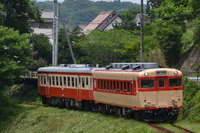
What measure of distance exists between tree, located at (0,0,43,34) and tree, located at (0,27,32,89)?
7.93m

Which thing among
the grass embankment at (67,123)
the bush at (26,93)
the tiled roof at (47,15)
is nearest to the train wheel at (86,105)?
the grass embankment at (67,123)

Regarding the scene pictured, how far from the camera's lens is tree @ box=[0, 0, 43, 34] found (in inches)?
1539

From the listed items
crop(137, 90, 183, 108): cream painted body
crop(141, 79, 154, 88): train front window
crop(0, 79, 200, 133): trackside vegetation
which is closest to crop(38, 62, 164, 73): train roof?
crop(141, 79, 154, 88): train front window

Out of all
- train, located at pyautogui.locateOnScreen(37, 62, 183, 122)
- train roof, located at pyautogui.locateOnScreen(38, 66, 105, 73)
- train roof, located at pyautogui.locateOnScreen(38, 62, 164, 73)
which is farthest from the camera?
train roof, located at pyautogui.locateOnScreen(38, 66, 105, 73)

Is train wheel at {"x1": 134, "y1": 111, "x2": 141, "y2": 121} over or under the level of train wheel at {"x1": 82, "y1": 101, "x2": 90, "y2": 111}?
over

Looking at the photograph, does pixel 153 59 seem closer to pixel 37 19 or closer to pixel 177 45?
pixel 177 45

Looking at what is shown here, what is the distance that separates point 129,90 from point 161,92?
1.58 metres

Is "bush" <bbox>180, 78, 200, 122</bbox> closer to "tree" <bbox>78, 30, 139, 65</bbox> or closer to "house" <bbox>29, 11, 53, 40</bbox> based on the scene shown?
"tree" <bbox>78, 30, 139, 65</bbox>

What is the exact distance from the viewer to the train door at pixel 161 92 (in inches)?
773

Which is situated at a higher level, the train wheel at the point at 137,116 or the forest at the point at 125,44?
the forest at the point at 125,44

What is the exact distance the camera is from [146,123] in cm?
1927

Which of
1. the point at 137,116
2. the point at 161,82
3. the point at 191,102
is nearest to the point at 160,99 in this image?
the point at 161,82

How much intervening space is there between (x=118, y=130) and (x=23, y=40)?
15.4 metres

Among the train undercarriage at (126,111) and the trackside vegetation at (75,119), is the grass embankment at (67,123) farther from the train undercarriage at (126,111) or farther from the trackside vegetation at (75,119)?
the train undercarriage at (126,111)
